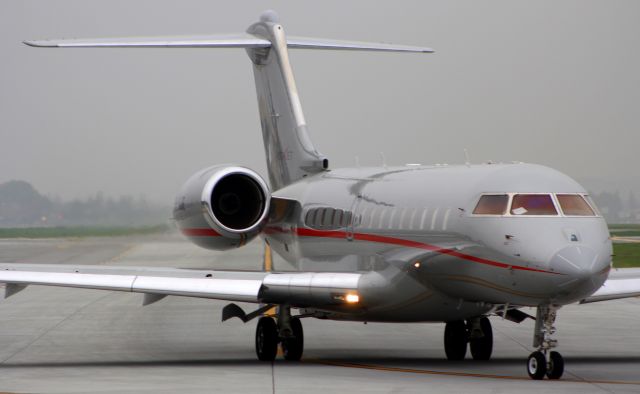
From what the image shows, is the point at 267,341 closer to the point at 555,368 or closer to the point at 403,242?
the point at 403,242

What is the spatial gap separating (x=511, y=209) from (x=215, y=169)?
6143 millimetres

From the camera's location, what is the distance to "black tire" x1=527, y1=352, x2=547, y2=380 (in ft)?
51.8

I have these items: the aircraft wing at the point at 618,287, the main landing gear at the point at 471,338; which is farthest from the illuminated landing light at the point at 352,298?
the aircraft wing at the point at 618,287

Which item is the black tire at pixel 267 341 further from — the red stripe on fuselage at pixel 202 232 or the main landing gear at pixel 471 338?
the main landing gear at pixel 471 338

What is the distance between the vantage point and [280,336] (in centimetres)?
1966

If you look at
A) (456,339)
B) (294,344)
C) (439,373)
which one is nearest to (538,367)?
(439,373)

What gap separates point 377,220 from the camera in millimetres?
18891

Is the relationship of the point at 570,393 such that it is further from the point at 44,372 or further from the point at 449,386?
the point at 44,372

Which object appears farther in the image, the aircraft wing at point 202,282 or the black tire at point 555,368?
the aircraft wing at point 202,282

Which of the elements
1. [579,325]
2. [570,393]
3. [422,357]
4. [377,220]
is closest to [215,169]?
[377,220]

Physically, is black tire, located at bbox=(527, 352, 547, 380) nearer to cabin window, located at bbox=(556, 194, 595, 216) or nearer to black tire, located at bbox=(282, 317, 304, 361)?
cabin window, located at bbox=(556, 194, 595, 216)

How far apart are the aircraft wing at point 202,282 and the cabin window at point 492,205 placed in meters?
2.71

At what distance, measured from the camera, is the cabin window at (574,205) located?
15.8m

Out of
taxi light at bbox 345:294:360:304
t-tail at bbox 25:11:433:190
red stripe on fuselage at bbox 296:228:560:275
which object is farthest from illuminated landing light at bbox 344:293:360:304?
t-tail at bbox 25:11:433:190
